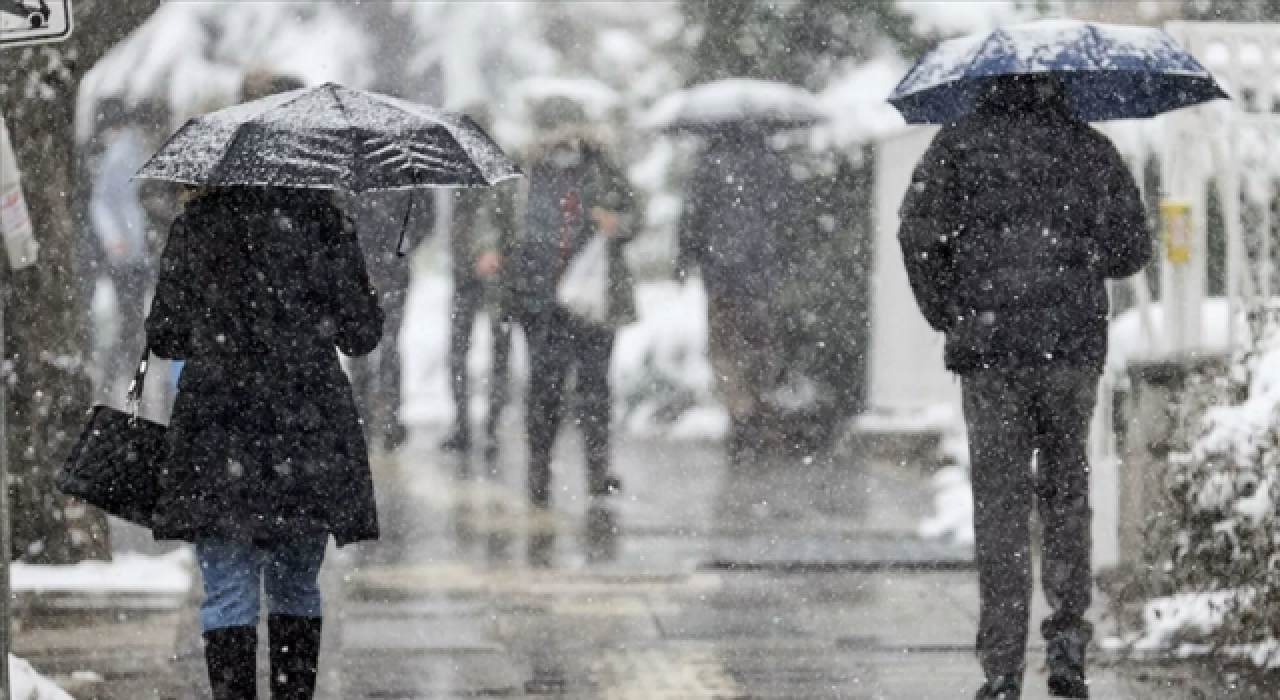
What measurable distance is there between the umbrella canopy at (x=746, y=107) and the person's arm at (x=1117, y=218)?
6458 millimetres

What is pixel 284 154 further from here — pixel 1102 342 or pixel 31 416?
pixel 31 416

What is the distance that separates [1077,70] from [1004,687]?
163 cm

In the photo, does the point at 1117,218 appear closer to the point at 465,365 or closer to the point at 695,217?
the point at 695,217

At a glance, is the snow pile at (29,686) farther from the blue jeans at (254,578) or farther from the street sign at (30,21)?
the street sign at (30,21)

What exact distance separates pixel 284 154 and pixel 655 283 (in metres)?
10.2

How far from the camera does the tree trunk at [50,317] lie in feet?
26.5

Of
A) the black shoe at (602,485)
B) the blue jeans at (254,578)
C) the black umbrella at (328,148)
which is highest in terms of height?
the black umbrella at (328,148)

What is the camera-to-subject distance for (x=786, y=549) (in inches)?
354

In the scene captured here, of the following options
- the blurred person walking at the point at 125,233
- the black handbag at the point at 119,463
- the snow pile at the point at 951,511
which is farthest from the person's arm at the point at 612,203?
the black handbag at the point at 119,463

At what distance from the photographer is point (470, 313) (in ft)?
40.7

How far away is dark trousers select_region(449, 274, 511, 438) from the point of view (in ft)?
40.2

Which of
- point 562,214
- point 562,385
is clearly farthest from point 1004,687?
point 562,214

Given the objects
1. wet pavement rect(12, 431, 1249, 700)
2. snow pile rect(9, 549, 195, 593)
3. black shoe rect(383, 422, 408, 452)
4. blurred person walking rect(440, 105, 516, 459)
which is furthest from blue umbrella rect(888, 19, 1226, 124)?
black shoe rect(383, 422, 408, 452)

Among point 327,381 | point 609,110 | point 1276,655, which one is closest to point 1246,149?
point 1276,655
